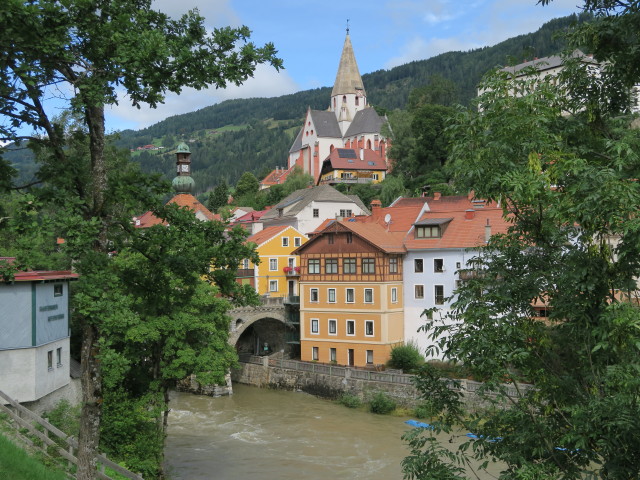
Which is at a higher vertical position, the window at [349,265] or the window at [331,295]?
the window at [349,265]

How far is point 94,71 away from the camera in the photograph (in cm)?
764

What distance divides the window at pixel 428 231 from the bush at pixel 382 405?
35.4 feet

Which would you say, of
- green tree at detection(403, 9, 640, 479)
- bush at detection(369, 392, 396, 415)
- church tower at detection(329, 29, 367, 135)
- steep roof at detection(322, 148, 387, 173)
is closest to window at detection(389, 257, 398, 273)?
bush at detection(369, 392, 396, 415)

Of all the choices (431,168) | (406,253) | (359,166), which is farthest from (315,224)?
(359,166)

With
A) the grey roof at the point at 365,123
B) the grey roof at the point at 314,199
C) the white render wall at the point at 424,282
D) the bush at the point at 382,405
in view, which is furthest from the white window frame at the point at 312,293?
the grey roof at the point at 365,123

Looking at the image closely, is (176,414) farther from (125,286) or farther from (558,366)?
(558,366)

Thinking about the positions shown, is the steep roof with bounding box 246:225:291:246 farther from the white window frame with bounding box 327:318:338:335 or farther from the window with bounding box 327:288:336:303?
the white window frame with bounding box 327:318:338:335

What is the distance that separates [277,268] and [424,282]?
1206cm

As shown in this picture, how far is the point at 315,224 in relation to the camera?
55031 millimetres

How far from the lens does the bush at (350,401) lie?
32.9 metres

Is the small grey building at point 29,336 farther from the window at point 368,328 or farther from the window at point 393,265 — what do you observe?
the window at point 393,265

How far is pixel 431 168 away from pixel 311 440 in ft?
160

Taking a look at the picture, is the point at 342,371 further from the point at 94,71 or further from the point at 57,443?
the point at 94,71

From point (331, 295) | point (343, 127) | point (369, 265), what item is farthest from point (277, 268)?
point (343, 127)
